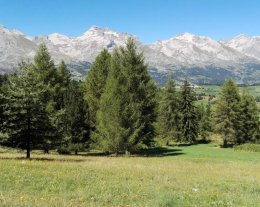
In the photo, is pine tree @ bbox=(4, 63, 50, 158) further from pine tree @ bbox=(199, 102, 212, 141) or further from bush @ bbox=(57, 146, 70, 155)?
pine tree @ bbox=(199, 102, 212, 141)

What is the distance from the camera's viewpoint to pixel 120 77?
51.1 m

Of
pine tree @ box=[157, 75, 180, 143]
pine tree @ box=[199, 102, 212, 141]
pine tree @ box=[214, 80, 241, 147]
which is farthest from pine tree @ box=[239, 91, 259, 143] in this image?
pine tree @ box=[157, 75, 180, 143]

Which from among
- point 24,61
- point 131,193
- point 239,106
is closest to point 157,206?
point 131,193

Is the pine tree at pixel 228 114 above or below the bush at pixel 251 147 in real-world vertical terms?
above

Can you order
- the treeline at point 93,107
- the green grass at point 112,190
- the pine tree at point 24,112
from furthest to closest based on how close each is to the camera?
1. the treeline at point 93,107
2. the pine tree at point 24,112
3. the green grass at point 112,190

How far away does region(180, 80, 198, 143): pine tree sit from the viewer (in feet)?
283

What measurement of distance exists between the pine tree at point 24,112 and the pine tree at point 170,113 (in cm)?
5023

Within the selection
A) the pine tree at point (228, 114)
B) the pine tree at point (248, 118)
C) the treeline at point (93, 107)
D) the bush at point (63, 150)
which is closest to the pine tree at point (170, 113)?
the pine tree at point (228, 114)

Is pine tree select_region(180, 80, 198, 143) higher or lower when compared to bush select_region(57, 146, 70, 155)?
higher

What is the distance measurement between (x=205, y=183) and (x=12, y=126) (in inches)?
763

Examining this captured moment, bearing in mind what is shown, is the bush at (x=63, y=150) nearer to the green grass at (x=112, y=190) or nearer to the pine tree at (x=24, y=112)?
the pine tree at (x=24, y=112)

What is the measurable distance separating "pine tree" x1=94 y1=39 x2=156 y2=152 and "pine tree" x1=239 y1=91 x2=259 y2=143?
34.1 meters

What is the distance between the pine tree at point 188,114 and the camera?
86188 millimetres

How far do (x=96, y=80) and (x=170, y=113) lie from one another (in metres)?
32.5
